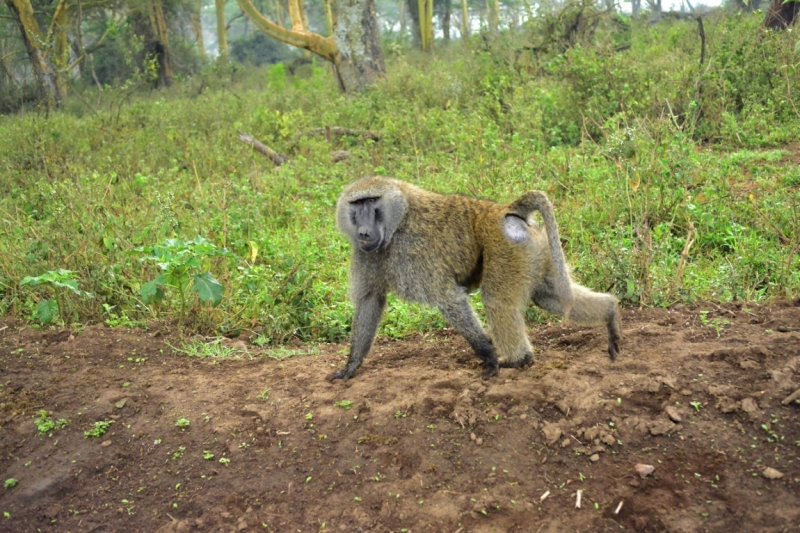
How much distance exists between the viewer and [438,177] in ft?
22.9

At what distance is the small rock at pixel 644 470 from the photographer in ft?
8.61

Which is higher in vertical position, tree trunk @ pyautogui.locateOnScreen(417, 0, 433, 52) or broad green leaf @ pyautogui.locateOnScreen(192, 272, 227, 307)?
tree trunk @ pyautogui.locateOnScreen(417, 0, 433, 52)

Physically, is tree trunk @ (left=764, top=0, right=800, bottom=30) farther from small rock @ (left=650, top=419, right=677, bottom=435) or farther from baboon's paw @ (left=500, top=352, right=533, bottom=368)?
small rock @ (left=650, top=419, right=677, bottom=435)

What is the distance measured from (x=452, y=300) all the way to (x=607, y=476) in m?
1.25

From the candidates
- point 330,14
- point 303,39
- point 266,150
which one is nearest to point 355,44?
point 303,39

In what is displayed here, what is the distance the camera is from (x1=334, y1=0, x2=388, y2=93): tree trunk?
12484 mm

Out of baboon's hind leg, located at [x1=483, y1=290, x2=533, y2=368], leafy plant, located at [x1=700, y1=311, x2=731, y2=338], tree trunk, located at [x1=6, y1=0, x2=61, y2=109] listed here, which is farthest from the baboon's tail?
tree trunk, located at [x1=6, y1=0, x2=61, y2=109]

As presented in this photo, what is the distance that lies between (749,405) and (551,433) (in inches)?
30.1

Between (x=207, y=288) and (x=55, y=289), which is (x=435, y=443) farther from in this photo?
(x=55, y=289)

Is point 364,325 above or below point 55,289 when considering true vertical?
below

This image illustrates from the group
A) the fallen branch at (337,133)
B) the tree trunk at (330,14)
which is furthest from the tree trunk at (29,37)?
the fallen branch at (337,133)

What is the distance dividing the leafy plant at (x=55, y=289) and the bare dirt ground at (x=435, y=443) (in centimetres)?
43

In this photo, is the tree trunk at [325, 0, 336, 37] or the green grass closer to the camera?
the green grass

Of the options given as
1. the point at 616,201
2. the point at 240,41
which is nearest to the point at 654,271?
the point at 616,201
